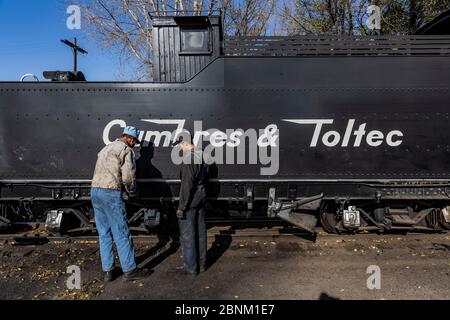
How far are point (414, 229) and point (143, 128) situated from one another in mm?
4828

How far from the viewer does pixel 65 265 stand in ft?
15.1

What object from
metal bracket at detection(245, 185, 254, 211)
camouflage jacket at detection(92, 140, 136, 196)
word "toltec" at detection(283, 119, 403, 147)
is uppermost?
word "toltec" at detection(283, 119, 403, 147)

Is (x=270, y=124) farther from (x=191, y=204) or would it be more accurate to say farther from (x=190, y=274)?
(x=190, y=274)

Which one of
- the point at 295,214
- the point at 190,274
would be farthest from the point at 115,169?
the point at 295,214

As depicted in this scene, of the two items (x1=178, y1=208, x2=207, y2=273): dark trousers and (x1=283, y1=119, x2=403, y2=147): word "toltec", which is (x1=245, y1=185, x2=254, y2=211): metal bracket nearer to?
(x1=178, y1=208, x2=207, y2=273): dark trousers

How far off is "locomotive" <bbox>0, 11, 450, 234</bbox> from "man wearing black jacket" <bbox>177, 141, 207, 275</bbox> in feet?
1.69

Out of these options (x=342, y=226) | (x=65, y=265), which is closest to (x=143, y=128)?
(x=65, y=265)

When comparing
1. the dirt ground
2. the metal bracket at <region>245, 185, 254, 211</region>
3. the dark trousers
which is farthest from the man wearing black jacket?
the metal bracket at <region>245, 185, 254, 211</region>

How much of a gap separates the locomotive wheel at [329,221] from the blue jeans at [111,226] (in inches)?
125

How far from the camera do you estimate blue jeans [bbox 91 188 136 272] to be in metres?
4.00

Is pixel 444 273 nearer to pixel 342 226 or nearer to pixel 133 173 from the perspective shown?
pixel 342 226

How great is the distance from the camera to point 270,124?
4.70 m
